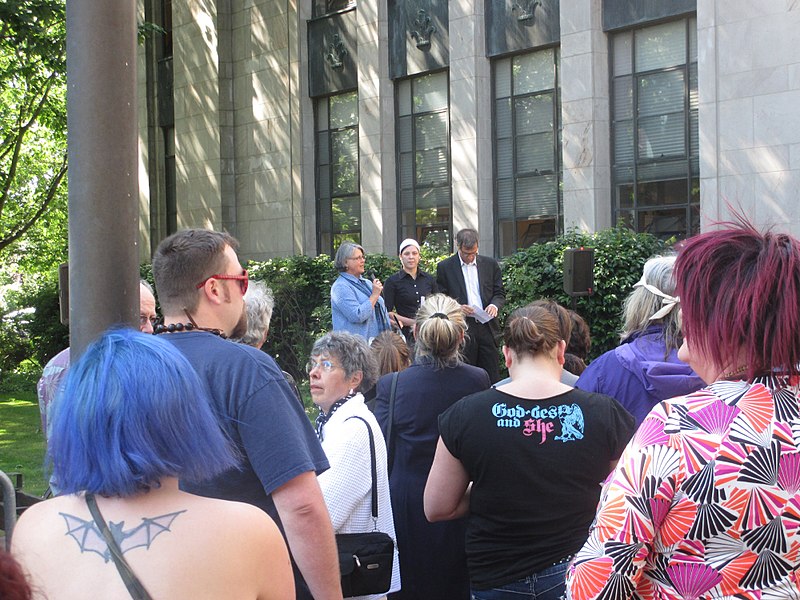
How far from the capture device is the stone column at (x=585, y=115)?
16.1 meters

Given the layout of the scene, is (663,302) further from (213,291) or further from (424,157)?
(424,157)

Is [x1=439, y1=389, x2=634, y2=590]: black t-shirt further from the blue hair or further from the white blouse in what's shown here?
the blue hair

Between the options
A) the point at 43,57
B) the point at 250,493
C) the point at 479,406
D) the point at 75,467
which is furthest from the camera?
the point at 43,57

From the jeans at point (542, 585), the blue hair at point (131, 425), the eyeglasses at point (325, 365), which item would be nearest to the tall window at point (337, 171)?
the eyeglasses at point (325, 365)

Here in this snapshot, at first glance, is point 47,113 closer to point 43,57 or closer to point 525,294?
point 43,57

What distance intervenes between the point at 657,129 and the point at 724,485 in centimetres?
1421

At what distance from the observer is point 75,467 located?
7.67ft

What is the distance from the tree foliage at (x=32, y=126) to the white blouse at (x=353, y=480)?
11.5m

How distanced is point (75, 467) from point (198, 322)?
1.27 metres

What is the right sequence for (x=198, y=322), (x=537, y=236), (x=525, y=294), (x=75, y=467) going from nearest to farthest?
(x=75, y=467) → (x=198, y=322) → (x=525, y=294) → (x=537, y=236)

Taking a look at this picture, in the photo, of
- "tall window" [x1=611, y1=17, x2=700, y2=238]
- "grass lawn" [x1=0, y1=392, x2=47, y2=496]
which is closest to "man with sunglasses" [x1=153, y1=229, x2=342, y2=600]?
"grass lawn" [x1=0, y1=392, x2=47, y2=496]

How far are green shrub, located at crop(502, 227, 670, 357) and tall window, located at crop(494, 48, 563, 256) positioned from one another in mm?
3902

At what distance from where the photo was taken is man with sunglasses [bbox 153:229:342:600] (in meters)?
3.23

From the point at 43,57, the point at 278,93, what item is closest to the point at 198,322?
the point at 43,57
